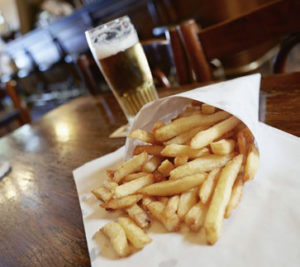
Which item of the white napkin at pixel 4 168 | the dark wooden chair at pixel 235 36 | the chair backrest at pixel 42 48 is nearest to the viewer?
the dark wooden chair at pixel 235 36

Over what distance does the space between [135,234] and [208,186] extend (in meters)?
0.19

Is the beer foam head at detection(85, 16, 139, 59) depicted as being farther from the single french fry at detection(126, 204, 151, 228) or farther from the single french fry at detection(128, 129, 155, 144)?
the single french fry at detection(126, 204, 151, 228)

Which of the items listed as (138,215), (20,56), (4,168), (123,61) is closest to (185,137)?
(138,215)

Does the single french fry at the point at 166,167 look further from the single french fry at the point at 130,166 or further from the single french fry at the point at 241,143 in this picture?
the single french fry at the point at 241,143

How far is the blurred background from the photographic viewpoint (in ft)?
9.76

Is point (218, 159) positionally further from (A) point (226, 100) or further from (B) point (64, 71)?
(B) point (64, 71)

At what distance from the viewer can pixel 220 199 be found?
0.55 m

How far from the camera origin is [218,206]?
537 mm

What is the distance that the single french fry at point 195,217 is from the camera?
1.77 feet

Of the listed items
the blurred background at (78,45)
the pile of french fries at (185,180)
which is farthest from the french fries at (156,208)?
the blurred background at (78,45)

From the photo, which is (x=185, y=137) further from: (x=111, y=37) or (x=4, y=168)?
(x=4, y=168)

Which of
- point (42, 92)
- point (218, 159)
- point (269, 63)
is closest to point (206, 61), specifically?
point (218, 159)

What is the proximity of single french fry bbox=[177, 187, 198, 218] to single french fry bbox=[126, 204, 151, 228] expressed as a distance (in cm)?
8

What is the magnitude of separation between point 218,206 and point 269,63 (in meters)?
5.09
